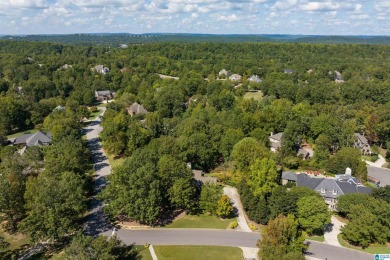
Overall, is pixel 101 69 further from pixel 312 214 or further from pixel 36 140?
pixel 312 214

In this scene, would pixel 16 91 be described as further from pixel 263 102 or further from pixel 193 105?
pixel 263 102

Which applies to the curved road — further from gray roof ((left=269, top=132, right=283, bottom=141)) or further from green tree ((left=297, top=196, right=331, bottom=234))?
gray roof ((left=269, top=132, right=283, bottom=141))

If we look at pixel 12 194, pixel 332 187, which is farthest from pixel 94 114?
pixel 332 187

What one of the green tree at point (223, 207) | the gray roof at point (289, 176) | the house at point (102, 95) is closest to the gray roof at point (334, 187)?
the gray roof at point (289, 176)

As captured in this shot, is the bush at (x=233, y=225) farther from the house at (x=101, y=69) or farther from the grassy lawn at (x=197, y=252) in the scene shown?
the house at (x=101, y=69)

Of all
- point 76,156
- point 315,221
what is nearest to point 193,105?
point 76,156

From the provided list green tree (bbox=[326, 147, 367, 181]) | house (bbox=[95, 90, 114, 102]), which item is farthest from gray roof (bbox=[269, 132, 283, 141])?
house (bbox=[95, 90, 114, 102])

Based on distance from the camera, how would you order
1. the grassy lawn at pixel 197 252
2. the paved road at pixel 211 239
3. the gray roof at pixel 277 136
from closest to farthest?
the grassy lawn at pixel 197 252, the paved road at pixel 211 239, the gray roof at pixel 277 136
